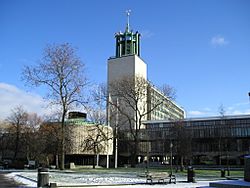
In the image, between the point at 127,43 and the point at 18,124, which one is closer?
the point at 18,124

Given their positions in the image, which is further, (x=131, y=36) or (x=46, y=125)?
(x=131, y=36)

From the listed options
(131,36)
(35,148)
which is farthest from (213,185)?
(131,36)

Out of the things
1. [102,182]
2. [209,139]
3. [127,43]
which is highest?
[127,43]

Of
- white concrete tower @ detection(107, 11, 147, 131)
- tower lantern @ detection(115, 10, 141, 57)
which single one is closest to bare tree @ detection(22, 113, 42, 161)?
white concrete tower @ detection(107, 11, 147, 131)

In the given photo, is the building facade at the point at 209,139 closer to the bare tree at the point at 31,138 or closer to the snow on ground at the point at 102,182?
the bare tree at the point at 31,138

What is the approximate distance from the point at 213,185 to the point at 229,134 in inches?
2945

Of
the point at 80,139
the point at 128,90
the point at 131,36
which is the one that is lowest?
the point at 80,139

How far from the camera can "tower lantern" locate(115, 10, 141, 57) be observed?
133500mm

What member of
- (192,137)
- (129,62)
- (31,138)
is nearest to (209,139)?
(192,137)

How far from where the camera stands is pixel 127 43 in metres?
135

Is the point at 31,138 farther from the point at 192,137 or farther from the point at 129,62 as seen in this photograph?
the point at 129,62

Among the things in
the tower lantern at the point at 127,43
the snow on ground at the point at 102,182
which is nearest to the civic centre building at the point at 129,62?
the tower lantern at the point at 127,43

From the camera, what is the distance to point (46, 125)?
59.5m

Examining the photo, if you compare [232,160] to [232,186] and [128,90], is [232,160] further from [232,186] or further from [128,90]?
[232,186]
